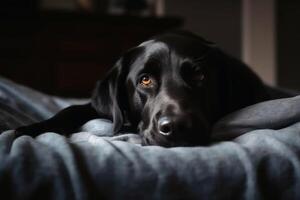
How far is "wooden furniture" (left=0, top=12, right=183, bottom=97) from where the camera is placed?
332 centimetres

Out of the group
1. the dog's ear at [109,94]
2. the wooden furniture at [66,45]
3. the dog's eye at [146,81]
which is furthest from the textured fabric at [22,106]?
the wooden furniture at [66,45]

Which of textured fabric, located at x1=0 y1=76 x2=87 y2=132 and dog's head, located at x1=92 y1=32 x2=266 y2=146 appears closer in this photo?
dog's head, located at x1=92 y1=32 x2=266 y2=146

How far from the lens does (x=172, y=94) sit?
1.21 meters

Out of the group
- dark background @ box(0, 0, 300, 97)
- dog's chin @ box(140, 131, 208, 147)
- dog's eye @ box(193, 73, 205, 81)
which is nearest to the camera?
dog's chin @ box(140, 131, 208, 147)

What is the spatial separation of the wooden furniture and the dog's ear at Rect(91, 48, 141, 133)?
1.97 m

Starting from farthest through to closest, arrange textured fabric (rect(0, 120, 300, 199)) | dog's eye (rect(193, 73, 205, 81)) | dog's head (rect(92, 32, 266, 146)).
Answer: dog's eye (rect(193, 73, 205, 81)) → dog's head (rect(92, 32, 266, 146)) → textured fabric (rect(0, 120, 300, 199))

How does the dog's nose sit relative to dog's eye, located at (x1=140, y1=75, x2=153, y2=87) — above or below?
below

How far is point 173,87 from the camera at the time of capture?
1.24 meters

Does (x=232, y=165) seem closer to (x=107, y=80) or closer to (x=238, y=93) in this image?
(x=238, y=93)

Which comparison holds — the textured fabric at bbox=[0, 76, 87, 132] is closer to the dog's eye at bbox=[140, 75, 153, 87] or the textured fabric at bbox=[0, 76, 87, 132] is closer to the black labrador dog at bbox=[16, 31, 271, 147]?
the black labrador dog at bbox=[16, 31, 271, 147]

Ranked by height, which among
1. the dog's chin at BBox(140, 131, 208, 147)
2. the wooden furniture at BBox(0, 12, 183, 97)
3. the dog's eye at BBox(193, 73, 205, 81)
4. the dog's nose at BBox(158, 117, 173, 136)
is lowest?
the wooden furniture at BBox(0, 12, 183, 97)

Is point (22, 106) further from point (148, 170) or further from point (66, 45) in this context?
point (66, 45)

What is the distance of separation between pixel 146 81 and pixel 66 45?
85.3 inches

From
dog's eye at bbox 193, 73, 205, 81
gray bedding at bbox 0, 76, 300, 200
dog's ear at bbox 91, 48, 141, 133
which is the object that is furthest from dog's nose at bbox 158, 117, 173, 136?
dog's ear at bbox 91, 48, 141, 133
